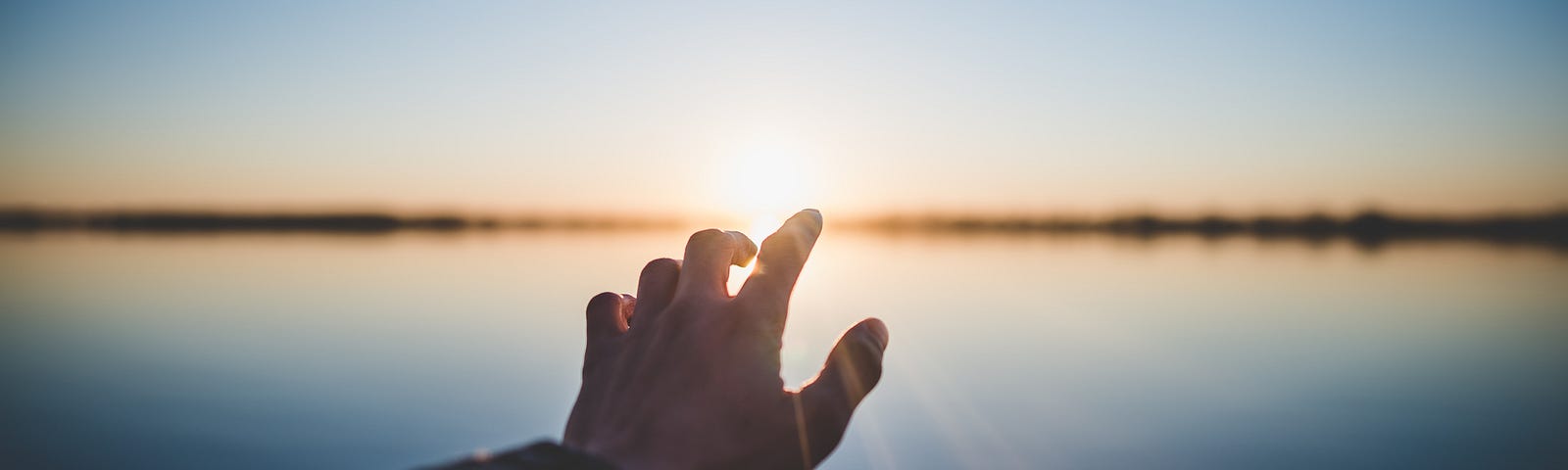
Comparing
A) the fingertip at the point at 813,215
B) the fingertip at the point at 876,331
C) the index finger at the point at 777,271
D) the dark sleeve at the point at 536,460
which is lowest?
the dark sleeve at the point at 536,460

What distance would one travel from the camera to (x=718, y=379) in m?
1.19

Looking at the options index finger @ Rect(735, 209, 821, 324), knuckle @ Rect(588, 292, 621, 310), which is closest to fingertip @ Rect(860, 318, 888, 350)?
index finger @ Rect(735, 209, 821, 324)

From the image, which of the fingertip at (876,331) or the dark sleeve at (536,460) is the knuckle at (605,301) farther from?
the dark sleeve at (536,460)

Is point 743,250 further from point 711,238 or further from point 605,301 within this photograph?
point 605,301

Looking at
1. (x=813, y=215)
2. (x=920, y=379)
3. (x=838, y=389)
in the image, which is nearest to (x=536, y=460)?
(x=838, y=389)

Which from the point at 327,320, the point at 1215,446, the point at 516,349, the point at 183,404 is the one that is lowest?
the point at 1215,446

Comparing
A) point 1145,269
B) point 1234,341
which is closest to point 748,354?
point 1234,341

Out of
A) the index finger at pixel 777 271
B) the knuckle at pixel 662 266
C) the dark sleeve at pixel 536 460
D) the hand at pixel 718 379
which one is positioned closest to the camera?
the dark sleeve at pixel 536 460

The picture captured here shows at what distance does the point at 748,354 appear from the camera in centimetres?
120

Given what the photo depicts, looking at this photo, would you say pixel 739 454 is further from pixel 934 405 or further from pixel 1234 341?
pixel 1234 341

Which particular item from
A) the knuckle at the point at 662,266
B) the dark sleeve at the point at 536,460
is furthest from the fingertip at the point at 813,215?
the dark sleeve at the point at 536,460

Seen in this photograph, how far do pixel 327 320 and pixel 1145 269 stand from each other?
2972 centimetres

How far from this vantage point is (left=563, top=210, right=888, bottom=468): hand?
3.64 ft

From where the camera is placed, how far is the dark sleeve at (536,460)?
81cm
